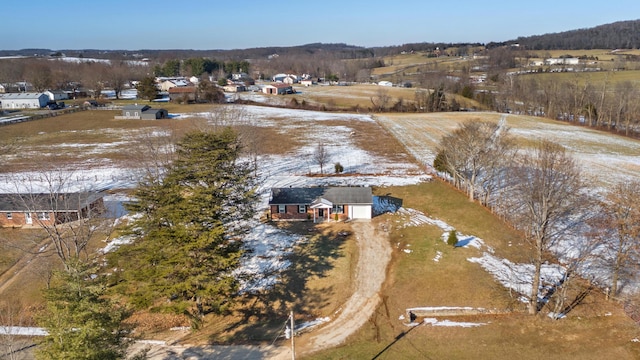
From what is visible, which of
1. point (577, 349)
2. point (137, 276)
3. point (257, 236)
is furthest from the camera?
point (257, 236)

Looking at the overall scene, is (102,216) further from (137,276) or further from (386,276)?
(386,276)

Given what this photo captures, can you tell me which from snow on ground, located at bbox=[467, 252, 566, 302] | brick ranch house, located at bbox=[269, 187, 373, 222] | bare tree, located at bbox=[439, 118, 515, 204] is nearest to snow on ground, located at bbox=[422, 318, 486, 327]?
snow on ground, located at bbox=[467, 252, 566, 302]

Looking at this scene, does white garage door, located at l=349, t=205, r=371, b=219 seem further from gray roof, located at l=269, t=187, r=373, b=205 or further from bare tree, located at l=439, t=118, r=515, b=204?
bare tree, located at l=439, t=118, r=515, b=204

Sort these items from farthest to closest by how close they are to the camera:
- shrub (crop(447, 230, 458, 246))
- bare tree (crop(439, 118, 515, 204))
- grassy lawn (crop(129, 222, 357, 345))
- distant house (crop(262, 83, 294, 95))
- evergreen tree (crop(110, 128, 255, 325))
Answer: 1. distant house (crop(262, 83, 294, 95))
2. bare tree (crop(439, 118, 515, 204))
3. shrub (crop(447, 230, 458, 246))
4. grassy lawn (crop(129, 222, 357, 345))
5. evergreen tree (crop(110, 128, 255, 325))

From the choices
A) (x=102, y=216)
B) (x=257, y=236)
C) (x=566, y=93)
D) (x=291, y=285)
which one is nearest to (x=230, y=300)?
(x=291, y=285)

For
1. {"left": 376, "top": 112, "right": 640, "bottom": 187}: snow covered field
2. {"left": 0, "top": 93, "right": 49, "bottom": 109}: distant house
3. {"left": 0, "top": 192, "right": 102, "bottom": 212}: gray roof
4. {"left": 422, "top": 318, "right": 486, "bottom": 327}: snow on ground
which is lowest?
{"left": 422, "top": 318, "right": 486, "bottom": 327}: snow on ground

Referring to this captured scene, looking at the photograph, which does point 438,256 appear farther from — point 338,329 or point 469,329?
point 338,329

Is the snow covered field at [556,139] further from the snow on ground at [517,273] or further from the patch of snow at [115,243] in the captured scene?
the patch of snow at [115,243]

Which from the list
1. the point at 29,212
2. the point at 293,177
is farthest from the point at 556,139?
the point at 29,212
